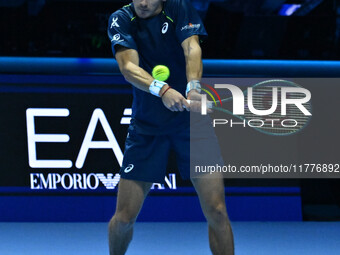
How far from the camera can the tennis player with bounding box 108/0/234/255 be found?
2.98 meters

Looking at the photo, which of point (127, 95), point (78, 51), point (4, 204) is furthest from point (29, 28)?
point (4, 204)

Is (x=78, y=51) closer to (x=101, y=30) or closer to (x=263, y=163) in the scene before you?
(x=101, y=30)

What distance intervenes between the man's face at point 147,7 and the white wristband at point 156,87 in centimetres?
37

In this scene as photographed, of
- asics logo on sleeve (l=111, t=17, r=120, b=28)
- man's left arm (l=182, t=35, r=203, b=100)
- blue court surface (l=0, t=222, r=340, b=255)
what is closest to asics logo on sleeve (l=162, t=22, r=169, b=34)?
man's left arm (l=182, t=35, r=203, b=100)

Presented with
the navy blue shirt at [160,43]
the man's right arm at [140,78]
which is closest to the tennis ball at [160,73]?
the man's right arm at [140,78]

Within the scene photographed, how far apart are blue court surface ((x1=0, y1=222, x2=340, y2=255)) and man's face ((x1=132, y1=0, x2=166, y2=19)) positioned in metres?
1.80

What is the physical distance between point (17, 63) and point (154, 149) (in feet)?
7.68

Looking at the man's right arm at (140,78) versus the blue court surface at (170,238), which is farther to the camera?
the blue court surface at (170,238)

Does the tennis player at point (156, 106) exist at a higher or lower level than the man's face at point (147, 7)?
lower

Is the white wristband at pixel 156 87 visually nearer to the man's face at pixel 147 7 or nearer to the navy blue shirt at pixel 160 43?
the navy blue shirt at pixel 160 43

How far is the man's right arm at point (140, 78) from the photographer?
2.76m

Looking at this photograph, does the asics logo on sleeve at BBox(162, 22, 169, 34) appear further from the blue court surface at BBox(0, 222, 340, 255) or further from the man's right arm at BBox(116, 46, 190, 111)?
the blue court surface at BBox(0, 222, 340, 255)

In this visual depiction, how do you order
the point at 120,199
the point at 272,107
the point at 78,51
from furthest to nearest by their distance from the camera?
the point at 78,51 → the point at 272,107 → the point at 120,199

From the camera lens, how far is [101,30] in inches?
221
